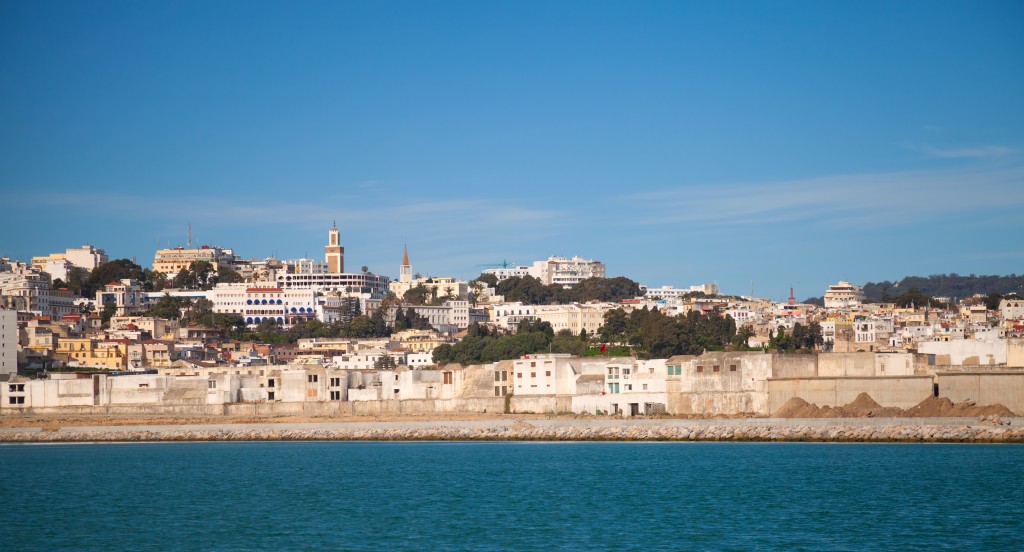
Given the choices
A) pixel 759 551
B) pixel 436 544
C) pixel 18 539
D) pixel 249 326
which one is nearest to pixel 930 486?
pixel 759 551

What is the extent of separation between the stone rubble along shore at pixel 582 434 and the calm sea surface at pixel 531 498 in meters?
0.50

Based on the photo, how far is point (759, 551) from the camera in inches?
1006

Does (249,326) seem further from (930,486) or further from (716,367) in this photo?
(930,486)

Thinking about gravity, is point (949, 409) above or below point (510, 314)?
below

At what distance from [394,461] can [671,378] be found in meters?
14.8

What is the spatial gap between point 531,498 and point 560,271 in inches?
5850

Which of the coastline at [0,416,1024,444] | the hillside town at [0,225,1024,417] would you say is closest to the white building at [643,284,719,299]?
the hillside town at [0,225,1024,417]

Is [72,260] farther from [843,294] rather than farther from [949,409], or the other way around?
[949,409]

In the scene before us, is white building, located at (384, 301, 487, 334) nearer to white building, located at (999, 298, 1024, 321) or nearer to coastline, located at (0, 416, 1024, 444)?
white building, located at (999, 298, 1024, 321)

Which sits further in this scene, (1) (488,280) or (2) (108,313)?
(1) (488,280)

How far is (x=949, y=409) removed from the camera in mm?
49812

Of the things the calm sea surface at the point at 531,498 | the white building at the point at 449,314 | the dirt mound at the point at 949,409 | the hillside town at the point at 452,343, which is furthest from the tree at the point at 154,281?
the dirt mound at the point at 949,409

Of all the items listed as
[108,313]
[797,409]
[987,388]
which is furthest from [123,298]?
[987,388]

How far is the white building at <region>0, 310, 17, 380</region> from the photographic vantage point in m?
81.2
